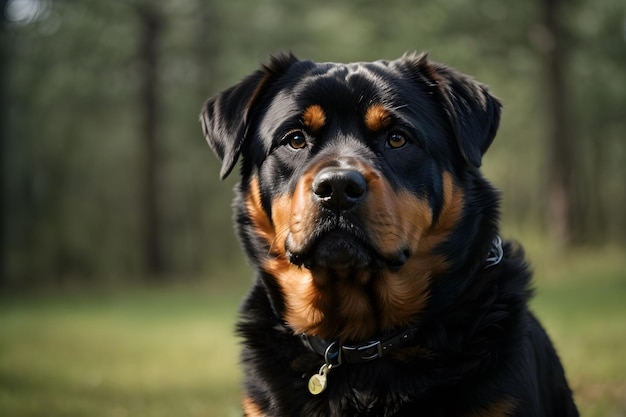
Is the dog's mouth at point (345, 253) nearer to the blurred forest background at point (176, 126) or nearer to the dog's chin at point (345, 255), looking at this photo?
the dog's chin at point (345, 255)

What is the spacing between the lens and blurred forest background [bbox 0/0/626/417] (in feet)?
51.8

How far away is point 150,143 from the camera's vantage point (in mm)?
21328

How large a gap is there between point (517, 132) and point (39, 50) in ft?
50.7

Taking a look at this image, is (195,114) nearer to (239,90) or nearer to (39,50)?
(39,50)

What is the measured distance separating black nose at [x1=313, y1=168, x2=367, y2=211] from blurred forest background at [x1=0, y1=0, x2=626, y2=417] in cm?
880

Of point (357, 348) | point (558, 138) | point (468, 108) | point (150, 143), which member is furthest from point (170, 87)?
point (357, 348)

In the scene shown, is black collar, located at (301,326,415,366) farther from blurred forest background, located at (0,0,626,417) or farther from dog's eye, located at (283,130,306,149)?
blurred forest background, located at (0,0,626,417)

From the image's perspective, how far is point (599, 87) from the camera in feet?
66.6

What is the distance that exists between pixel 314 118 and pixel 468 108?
2.77 ft

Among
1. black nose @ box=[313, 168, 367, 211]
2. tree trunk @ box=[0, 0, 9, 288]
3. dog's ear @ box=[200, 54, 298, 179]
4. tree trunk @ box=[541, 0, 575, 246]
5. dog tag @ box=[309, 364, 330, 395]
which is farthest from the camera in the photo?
tree trunk @ box=[0, 0, 9, 288]

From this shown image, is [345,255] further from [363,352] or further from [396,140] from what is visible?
[396,140]

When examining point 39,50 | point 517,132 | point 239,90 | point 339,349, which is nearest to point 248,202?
point 239,90

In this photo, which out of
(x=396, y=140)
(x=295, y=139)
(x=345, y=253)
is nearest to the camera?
(x=345, y=253)

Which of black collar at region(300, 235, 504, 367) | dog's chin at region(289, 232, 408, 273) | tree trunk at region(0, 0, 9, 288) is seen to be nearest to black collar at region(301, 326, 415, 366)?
black collar at region(300, 235, 504, 367)
